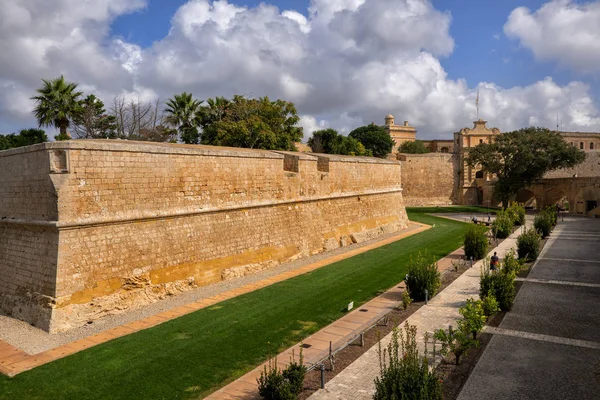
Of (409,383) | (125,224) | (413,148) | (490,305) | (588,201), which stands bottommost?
(490,305)

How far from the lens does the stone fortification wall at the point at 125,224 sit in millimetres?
9172

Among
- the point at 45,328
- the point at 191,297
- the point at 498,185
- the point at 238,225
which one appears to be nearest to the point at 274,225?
the point at 238,225

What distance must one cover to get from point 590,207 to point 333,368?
31328 mm

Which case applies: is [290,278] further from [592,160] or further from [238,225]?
[592,160]

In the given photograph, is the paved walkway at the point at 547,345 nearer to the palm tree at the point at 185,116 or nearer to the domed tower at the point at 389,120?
the palm tree at the point at 185,116

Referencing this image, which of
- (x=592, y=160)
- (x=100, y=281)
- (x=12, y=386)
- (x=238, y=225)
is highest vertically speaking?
(x=592, y=160)

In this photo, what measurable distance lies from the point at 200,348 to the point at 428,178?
37733 mm

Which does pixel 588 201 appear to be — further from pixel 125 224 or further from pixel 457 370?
pixel 125 224

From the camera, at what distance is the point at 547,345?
7918 millimetres

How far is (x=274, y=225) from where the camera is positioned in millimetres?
15102

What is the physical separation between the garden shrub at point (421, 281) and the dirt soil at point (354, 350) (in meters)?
0.31

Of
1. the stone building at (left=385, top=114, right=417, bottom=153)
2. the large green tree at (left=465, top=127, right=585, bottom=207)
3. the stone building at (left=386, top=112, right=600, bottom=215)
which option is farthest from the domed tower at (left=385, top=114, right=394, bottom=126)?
the large green tree at (left=465, top=127, right=585, bottom=207)

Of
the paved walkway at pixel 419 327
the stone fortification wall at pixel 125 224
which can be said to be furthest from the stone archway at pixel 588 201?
the stone fortification wall at pixel 125 224

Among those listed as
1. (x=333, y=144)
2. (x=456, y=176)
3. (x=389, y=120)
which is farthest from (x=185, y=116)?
(x=389, y=120)
